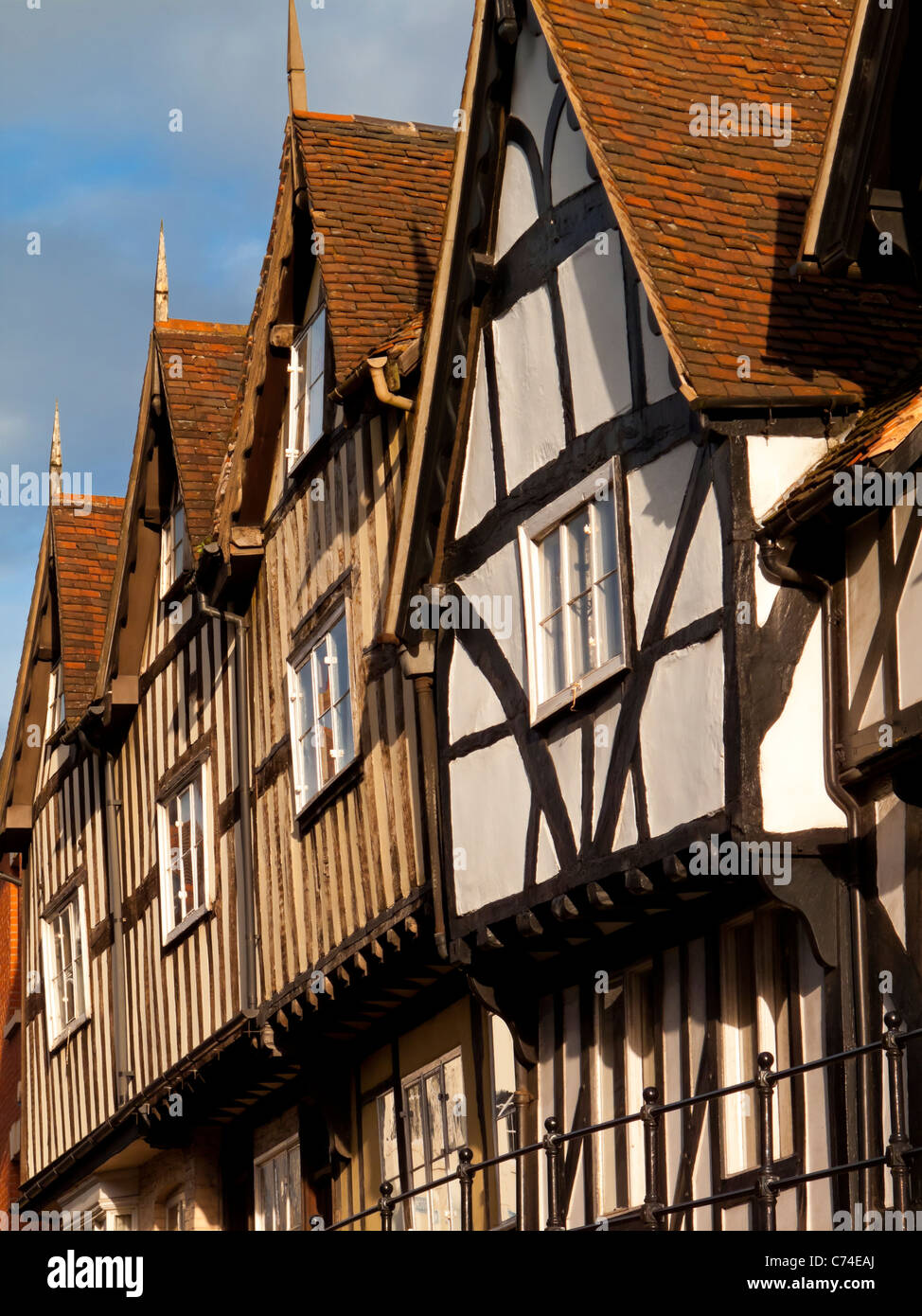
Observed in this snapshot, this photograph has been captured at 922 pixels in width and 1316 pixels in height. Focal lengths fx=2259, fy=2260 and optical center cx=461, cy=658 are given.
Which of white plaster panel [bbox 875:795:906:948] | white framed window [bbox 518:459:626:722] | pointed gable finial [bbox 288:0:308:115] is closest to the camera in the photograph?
white plaster panel [bbox 875:795:906:948]

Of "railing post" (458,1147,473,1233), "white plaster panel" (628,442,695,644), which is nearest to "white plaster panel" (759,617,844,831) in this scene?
"white plaster panel" (628,442,695,644)

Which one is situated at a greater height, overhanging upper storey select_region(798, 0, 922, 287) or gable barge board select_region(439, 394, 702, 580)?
overhanging upper storey select_region(798, 0, 922, 287)

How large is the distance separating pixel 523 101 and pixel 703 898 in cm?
495

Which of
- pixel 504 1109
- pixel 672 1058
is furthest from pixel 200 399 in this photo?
pixel 672 1058

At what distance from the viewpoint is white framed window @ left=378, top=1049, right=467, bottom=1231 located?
581 inches

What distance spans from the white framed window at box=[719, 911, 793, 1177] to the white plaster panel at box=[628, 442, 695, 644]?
1.60 meters

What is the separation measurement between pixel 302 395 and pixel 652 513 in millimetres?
6100

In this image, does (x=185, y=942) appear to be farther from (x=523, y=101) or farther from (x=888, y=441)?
(x=888, y=441)

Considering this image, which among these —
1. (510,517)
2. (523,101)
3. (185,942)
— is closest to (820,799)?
(510,517)

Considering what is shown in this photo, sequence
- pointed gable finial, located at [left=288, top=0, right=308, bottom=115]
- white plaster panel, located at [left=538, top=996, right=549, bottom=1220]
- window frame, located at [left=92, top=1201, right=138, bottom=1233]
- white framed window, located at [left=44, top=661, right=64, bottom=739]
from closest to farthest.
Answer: white plaster panel, located at [left=538, top=996, right=549, bottom=1220] < pointed gable finial, located at [left=288, top=0, right=308, bottom=115] < window frame, located at [left=92, top=1201, right=138, bottom=1233] < white framed window, located at [left=44, top=661, right=64, bottom=739]

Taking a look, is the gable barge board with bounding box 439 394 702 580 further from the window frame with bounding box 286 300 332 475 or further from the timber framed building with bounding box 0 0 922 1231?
the window frame with bounding box 286 300 332 475

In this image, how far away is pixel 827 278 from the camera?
11.5 metres

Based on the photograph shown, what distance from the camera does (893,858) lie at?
10195 millimetres

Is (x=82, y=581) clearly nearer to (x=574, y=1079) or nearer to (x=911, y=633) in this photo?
(x=574, y=1079)
